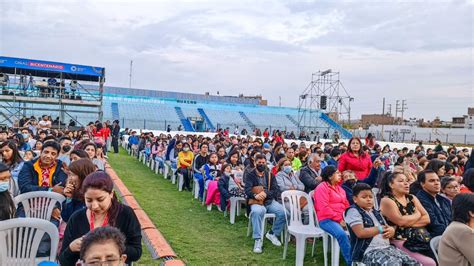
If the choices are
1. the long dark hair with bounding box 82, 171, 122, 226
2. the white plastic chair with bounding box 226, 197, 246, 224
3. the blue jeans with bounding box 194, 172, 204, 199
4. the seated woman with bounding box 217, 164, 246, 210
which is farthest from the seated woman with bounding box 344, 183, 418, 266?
the blue jeans with bounding box 194, 172, 204, 199

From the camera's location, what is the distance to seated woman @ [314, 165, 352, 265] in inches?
204

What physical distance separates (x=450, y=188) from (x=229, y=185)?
4249mm

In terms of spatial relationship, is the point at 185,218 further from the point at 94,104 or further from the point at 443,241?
the point at 94,104

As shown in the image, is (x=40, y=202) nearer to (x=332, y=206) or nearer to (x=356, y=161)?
(x=332, y=206)

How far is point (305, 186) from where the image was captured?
7215 mm

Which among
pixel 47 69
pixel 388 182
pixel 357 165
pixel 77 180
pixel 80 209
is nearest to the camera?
pixel 80 209

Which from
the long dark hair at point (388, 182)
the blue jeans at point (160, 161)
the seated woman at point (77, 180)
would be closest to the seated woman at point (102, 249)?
the seated woman at point (77, 180)

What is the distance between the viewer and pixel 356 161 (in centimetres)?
718

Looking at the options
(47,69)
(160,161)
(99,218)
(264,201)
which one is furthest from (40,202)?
(47,69)

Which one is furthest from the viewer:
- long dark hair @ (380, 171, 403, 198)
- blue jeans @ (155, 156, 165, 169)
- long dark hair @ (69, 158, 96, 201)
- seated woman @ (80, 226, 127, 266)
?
blue jeans @ (155, 156, 165, 169)

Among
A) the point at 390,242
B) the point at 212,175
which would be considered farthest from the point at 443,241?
the point at 212,175

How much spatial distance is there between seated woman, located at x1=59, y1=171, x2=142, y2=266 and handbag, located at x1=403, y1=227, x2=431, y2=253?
283 centimetres

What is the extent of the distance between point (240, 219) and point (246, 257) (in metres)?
2.36

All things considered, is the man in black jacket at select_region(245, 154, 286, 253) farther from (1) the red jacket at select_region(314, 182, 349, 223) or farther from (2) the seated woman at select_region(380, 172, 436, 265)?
(2) the seated woman at select_region(380, 172, 436, 265)
